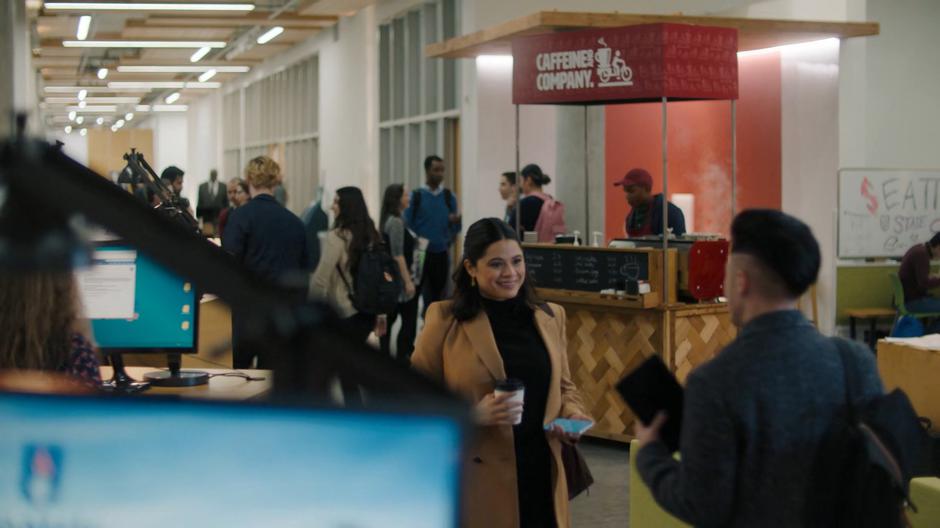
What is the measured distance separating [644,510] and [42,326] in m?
1.90

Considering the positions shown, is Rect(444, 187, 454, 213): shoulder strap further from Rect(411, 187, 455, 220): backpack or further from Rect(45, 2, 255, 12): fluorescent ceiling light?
Rect(45, 2, 255, 12): fluorescent ceiling light

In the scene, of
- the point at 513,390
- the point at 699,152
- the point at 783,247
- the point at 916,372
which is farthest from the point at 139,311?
the point at 699,152

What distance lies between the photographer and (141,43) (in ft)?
61.0

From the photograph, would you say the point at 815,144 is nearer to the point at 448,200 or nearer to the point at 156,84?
the point at 448,200

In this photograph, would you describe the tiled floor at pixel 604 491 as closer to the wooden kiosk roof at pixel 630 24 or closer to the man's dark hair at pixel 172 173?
the wooden kiosk roof at pixel 630 24

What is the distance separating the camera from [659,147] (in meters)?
12.4

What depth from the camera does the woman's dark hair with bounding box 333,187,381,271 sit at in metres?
6.81

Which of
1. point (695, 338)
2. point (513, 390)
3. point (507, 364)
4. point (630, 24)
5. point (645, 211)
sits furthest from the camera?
point (645, 211)

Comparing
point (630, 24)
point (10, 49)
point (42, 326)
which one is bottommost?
point (42, 326)

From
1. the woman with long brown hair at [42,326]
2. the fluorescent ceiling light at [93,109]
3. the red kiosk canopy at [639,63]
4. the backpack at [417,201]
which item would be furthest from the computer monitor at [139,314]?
the fluorescent ceiling light at [93,109]

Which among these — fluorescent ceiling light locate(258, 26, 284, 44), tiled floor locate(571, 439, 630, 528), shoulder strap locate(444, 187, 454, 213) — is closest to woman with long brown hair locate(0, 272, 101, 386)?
tiled floor locate(571, 439, 630, 528)

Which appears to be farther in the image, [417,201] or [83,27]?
[83,27]

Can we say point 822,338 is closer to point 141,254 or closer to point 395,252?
point 141,254

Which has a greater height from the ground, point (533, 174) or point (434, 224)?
point (533, 174)
